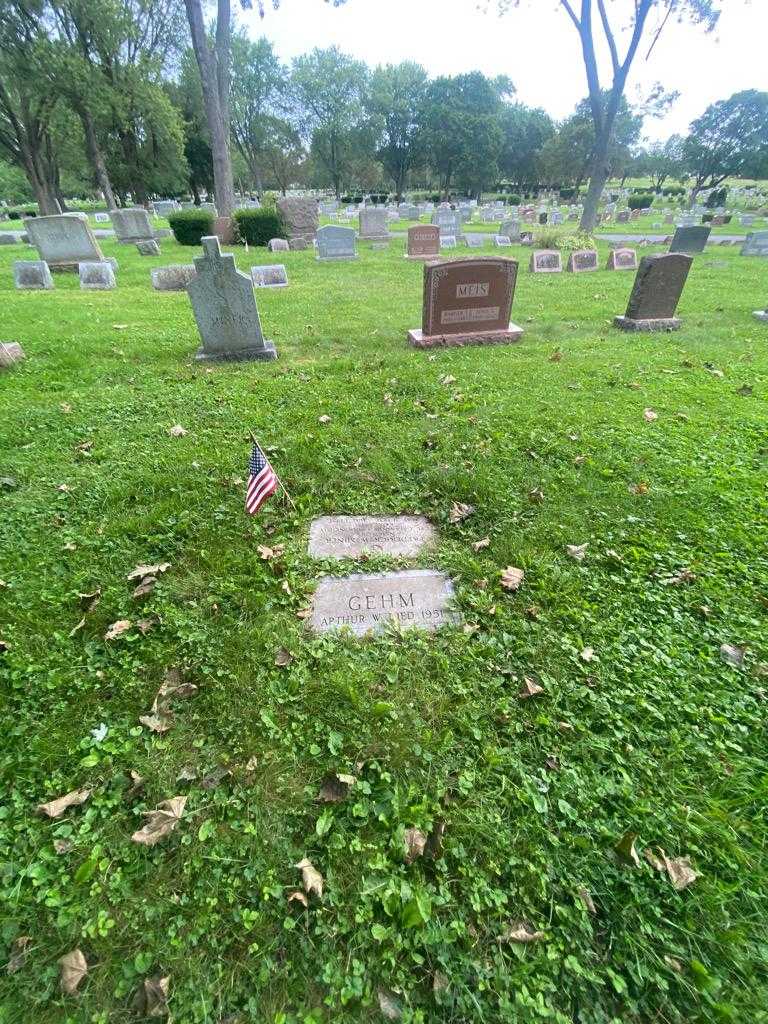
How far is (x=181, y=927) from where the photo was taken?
1708 mm

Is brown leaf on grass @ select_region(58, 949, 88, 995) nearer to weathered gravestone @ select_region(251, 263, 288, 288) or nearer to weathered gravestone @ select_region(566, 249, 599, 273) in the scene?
weathered gravestone @ select_region(251, 263, 288, 288)

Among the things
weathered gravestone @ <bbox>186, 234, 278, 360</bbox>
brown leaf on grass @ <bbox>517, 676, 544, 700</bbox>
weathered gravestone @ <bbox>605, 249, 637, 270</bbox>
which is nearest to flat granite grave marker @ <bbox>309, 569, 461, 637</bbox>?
brown leaf on grass @ <bbox>517, 676, 544, 700</bbox>

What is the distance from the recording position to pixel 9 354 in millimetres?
6137

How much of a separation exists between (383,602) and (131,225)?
24.2 metres

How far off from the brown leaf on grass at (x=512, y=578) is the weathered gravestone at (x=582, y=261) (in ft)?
47.4

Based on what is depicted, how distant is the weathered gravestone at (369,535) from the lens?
3346mm

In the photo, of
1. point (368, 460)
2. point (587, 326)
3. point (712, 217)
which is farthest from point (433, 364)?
point (712, 217)

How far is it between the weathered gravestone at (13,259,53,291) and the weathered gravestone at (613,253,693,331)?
12681mm

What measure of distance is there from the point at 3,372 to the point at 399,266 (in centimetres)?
1239

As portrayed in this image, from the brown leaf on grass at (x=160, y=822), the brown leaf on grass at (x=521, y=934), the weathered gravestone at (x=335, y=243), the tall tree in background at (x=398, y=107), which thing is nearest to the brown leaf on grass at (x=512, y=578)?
the brown leaf on grass at (x=521, y=934)

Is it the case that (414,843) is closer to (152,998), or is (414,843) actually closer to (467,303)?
(152,998)

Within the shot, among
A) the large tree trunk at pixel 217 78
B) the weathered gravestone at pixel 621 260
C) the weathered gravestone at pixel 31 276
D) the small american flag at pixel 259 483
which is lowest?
the weathered gravestone at pixel 621 260

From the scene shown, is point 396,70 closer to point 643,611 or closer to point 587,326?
point 587,326

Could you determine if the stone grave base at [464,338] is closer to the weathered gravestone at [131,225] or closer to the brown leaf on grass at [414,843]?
the brown leaf on grass at [414,843]
